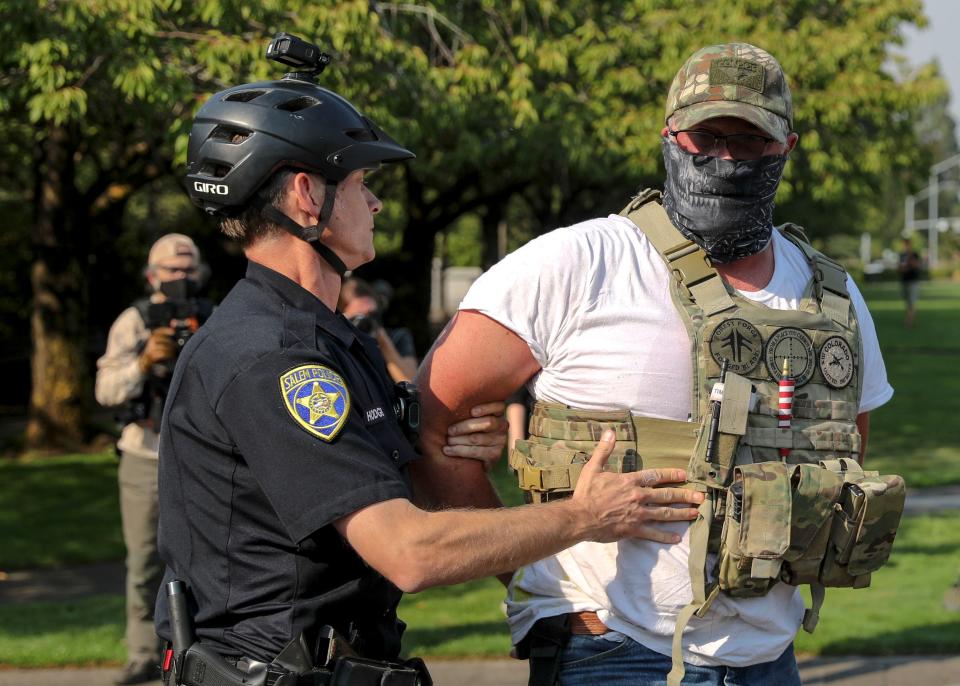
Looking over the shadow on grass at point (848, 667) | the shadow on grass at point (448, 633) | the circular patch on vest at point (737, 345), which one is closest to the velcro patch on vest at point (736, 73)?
the circular patch on vest at point (737, 345)

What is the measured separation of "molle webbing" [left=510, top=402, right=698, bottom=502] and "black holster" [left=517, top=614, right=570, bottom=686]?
29 centimetres

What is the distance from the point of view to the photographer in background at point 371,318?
6.92 metres

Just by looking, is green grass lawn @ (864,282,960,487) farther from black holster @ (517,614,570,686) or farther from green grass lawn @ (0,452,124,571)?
black holster @ (517,614,570,686)

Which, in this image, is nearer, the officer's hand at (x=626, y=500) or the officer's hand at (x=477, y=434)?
the officer's hand at (x=626, y=500)

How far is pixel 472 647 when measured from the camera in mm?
6574

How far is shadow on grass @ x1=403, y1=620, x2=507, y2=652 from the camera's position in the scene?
22.0ft

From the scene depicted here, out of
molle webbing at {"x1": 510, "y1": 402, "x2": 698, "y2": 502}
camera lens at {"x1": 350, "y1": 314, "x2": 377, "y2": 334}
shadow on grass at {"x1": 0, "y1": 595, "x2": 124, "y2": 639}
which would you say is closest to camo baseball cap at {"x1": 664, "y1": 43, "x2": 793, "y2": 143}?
molle webbing at {"x1": 510, "y1": 402, "x2": 698, "y2": 502}

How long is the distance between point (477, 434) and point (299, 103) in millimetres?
849

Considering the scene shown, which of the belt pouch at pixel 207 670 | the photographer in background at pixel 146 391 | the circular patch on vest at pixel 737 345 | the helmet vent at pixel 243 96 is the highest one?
the helmet vent at pixel 243 96

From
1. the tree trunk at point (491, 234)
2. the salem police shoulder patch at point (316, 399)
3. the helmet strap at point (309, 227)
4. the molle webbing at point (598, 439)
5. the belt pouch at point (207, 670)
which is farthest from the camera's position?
the tree trunk at point (491, 234)

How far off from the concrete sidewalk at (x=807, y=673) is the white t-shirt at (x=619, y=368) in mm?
3283

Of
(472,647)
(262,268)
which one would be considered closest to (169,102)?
(472,647)

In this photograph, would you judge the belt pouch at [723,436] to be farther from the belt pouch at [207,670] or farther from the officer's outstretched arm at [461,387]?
the belt pouch at [207,670]

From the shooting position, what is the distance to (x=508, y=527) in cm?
244
